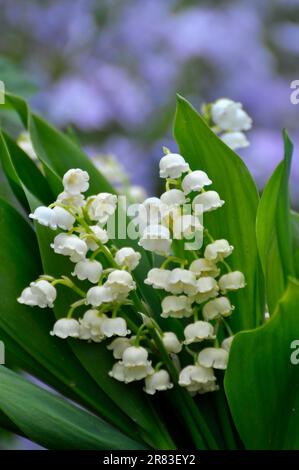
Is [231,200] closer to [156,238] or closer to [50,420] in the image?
[156,238]

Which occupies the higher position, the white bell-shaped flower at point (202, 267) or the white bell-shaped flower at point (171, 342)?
the white bell-shaped flower at point (202, 267)

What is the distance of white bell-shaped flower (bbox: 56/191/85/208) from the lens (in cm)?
52

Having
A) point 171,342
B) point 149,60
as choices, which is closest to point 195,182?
point 171,342

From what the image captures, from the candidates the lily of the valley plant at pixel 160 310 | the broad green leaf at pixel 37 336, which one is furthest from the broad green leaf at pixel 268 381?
the broad green leaf at pixel 37 336

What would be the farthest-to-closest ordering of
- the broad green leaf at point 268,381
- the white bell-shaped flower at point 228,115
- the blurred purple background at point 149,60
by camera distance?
1. the blurred purple background at point 149,60
2. the white bell-shaped flower at point 228,115
3. the broad green leaf at point 268,381

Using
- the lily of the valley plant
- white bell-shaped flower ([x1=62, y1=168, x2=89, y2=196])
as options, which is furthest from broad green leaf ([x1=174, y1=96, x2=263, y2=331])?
white bell-shaped flower ([x1=62, y1=168, x2=89, y2=196])

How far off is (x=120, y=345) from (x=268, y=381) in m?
0.11

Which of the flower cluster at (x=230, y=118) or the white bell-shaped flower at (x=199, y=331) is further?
the flower cluster at (x=230, y=118)

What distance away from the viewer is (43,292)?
523 mm

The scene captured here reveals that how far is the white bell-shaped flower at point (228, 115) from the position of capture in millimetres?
699

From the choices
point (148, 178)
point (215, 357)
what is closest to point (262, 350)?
point (215, 357)

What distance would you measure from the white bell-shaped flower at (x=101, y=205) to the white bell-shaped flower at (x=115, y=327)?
0.23 ft

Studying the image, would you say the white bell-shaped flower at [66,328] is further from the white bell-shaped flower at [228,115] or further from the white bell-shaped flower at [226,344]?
the white bell-shaped flower at [228,115]

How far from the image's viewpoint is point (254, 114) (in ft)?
6.81
